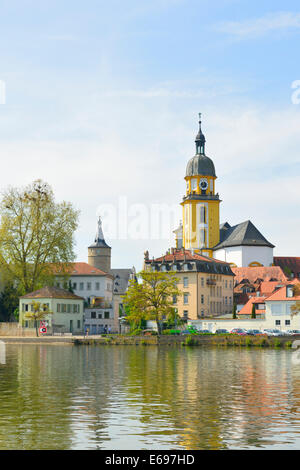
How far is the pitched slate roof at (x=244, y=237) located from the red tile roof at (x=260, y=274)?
11.4 m

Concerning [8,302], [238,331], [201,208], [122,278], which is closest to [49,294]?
[8,302]

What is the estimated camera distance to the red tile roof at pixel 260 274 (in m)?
127

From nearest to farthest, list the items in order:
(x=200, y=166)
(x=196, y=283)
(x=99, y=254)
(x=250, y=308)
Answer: (x=250, y=308) < (x=196, y=283) < (x=99, y=254) < (x=200, y=166)

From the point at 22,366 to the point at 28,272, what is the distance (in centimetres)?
5202

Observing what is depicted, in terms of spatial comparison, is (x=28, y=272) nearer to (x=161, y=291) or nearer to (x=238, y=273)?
(x=161, y=291)

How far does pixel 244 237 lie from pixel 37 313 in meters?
54.3

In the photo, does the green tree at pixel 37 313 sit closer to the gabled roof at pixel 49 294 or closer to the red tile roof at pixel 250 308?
the gabled roof at pixel 49 294

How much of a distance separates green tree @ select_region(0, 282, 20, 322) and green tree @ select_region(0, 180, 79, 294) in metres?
7.81

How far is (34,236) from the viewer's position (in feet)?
323

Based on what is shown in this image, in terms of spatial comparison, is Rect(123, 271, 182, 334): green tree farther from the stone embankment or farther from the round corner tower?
the round corner tower

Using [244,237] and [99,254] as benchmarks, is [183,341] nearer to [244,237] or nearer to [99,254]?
[244,237]

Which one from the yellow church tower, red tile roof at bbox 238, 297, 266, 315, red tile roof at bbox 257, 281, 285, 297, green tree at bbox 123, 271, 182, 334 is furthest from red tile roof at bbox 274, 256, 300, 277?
green tree at bbox 123, 271, 182, 334

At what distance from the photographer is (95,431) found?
21.8 meters
